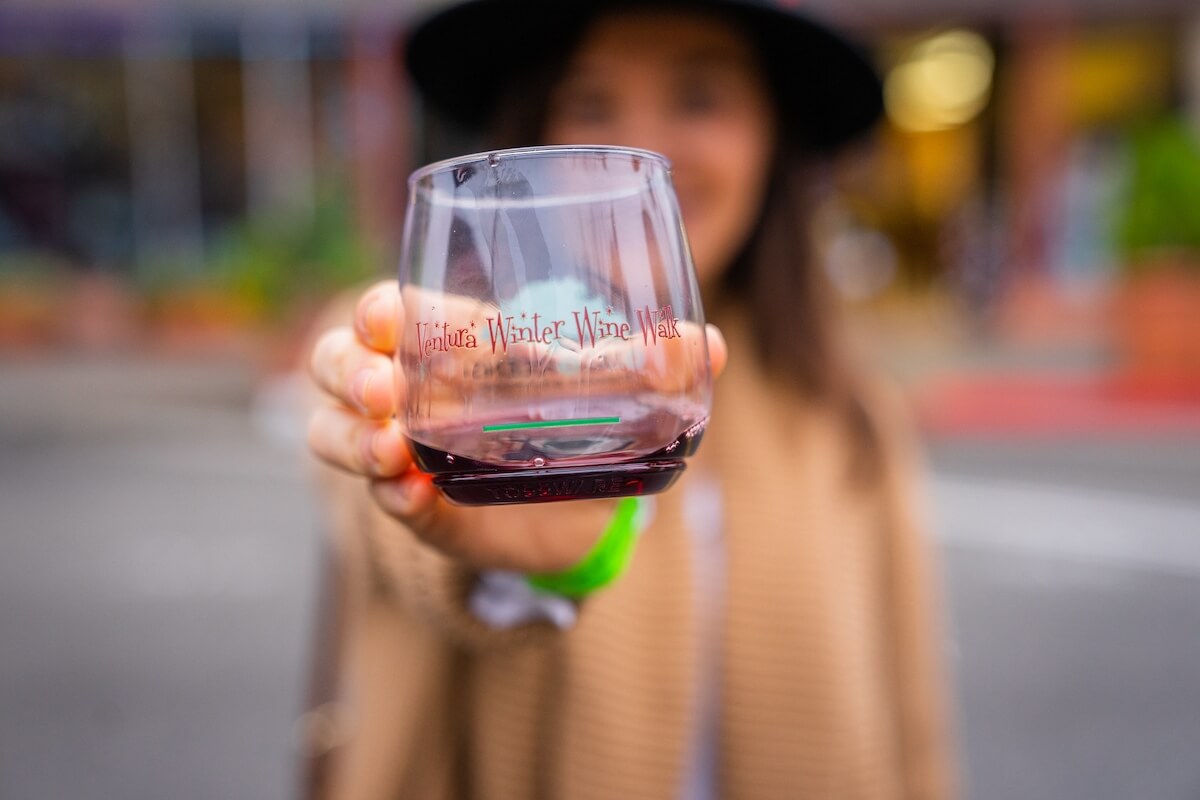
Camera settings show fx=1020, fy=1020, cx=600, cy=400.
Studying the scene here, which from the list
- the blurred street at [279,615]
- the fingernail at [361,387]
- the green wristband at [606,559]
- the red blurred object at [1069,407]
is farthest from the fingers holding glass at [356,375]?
the red blurred object at [1069,407]

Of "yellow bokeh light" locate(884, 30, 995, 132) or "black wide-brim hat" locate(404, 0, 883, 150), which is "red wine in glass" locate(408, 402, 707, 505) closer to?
"black wide-brim hat" locate(404, 0, 883, 150)

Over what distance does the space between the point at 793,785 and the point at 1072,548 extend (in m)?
3.72

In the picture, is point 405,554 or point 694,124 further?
point 694,124

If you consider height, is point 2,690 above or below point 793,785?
below

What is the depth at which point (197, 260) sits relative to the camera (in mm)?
12344

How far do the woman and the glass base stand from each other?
369 millimetres

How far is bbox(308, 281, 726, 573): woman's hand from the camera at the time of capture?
2.84ft

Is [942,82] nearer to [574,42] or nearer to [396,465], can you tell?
[574,42]

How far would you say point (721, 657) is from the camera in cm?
154

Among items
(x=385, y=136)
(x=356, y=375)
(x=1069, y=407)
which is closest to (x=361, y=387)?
(x=356, y=375)

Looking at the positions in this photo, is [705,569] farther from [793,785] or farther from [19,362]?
[19,362]

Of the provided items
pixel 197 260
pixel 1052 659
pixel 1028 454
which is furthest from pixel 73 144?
pixel 1052 659

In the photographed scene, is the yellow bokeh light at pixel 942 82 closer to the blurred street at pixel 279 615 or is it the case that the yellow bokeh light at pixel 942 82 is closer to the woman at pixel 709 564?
the blurred street at pixel 279 615

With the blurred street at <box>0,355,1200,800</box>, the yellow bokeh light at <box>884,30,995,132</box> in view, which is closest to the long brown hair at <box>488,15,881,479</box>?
the blurred street at <box>0,355,1200,800</box>
